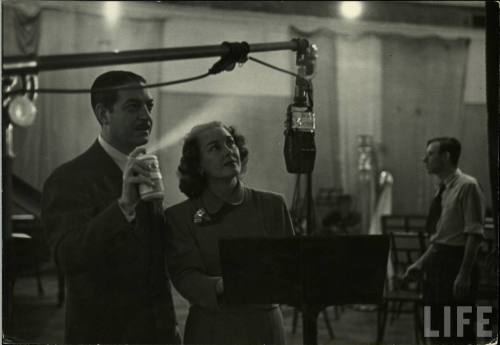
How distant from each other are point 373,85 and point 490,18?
0.45 metres

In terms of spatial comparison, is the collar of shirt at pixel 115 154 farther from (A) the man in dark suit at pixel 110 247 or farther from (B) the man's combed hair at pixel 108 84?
(B) the man's combed hair at pixel 108 84

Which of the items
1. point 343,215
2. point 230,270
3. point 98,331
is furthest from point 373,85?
point 98,331

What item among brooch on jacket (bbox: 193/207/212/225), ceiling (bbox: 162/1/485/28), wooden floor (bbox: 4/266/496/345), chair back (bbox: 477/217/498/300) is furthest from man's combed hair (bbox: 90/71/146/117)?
chair back (bbox: 477/217/498/300)

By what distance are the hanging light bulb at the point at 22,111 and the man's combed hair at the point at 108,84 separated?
19 cm

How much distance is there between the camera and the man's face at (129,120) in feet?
5.91

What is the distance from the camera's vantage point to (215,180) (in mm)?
1812

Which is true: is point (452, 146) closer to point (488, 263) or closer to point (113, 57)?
point (488, 263)

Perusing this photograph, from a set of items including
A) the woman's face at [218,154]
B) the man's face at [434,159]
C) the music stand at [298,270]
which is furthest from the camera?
the man's face at [434,159]

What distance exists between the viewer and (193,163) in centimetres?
181

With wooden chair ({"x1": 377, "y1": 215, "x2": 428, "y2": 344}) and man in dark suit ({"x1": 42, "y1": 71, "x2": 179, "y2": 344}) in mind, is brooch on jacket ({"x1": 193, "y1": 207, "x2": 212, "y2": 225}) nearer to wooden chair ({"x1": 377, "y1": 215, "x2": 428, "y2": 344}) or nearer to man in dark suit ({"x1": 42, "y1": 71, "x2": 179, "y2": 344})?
man in dark suit ({"x1": 42, "y1": 71, "x2": 179, "y2": 344})

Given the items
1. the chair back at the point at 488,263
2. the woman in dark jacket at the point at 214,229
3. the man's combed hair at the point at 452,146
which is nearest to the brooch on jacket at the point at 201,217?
the woman in dark jacket at the point at 214,229

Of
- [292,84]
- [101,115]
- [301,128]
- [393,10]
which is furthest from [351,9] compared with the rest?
[101,115]

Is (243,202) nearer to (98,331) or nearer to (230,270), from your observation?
(230,270)

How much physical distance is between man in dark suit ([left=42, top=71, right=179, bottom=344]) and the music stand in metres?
0.22
